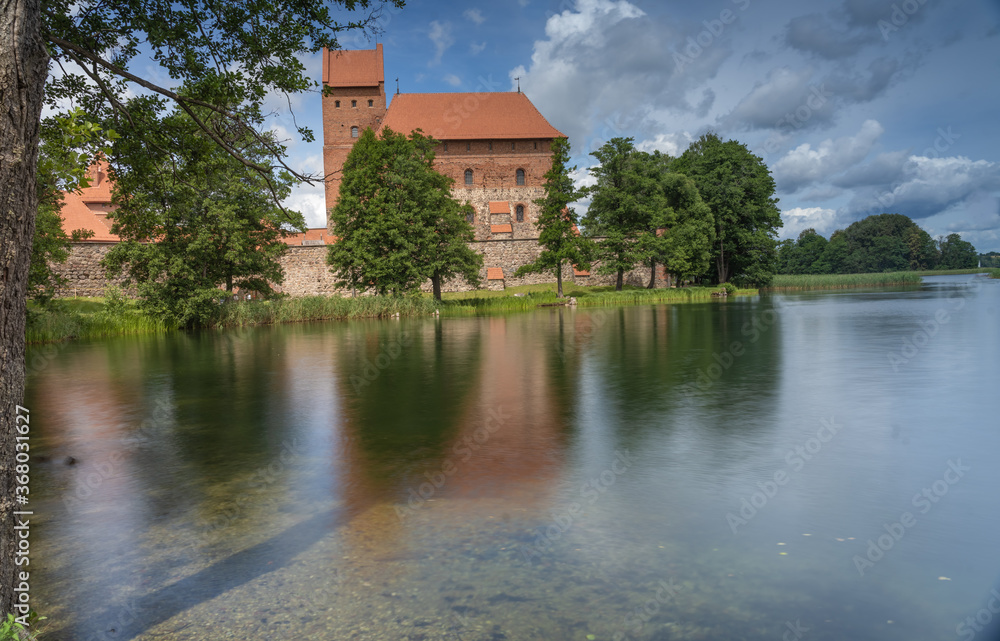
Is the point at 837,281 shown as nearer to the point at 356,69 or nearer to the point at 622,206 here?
the point at 622,206

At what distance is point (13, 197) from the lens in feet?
9.56

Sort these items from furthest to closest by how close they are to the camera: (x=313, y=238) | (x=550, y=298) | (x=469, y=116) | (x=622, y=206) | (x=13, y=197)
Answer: (x=313, y=238), (x=469, y=116), (x=622, y=206), (x=550, y=298), (x=13, y=197)

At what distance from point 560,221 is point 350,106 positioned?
97.2ft

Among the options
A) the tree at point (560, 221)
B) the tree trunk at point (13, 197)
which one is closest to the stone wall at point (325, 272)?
the tree at point (560, 221)

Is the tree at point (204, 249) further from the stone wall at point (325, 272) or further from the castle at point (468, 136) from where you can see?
the castle at point (468, 136)

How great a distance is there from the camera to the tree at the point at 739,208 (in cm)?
5125

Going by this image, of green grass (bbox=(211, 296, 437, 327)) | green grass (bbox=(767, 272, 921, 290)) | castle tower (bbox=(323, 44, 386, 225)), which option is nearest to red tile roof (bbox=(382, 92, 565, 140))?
castle tower (bbox=(323, 44, 386, 225))

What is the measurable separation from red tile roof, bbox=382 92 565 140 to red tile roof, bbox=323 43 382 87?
2.98 m

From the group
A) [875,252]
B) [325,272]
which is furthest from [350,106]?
[875,252]

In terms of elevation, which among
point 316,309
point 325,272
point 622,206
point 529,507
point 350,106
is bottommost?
point 529,507

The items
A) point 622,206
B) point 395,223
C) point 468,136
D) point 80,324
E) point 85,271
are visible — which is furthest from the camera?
point 468,136

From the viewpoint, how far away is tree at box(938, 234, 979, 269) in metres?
101

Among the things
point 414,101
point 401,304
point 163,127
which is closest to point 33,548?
point 163,127

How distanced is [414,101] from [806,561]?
64115 mm
